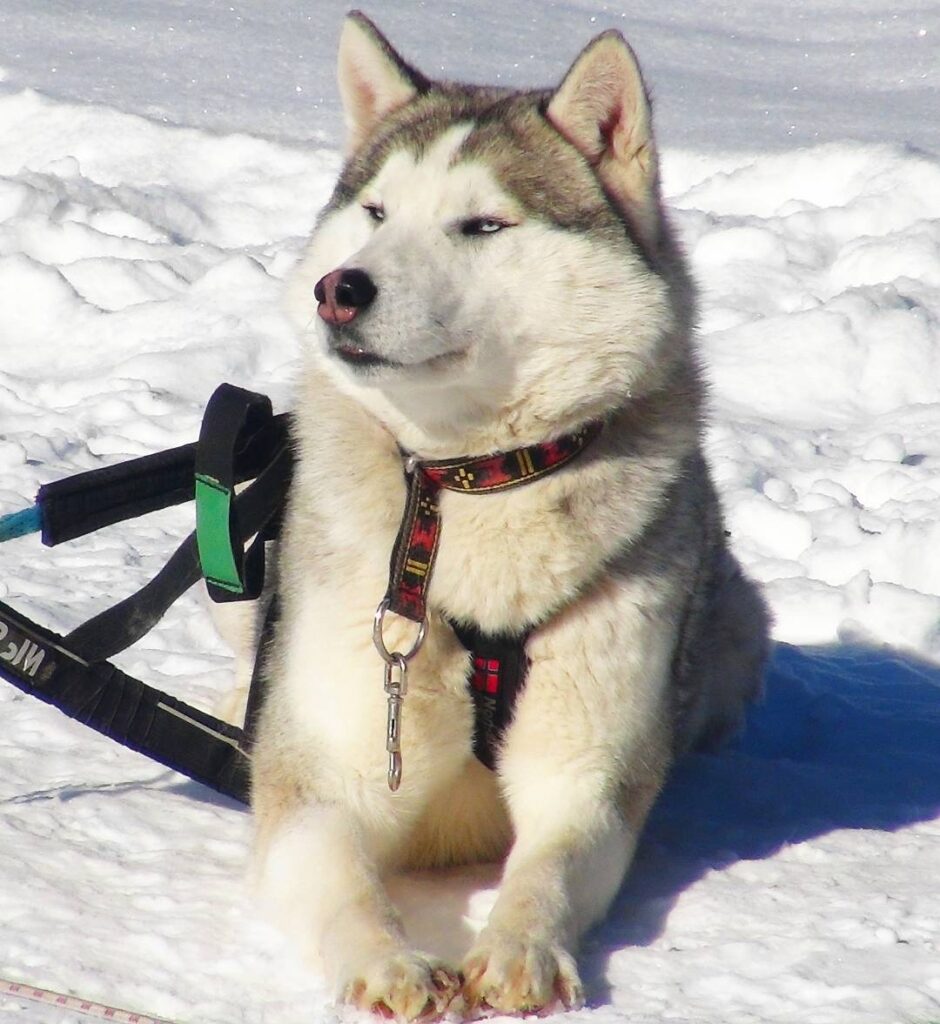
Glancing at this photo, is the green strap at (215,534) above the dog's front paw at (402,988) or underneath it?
above

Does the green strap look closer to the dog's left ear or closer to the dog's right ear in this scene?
the dog's right ear

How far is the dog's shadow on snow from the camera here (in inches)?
104

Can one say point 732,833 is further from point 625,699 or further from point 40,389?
point 40,389

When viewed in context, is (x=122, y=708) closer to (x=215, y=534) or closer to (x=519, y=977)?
(x=215, y=534)

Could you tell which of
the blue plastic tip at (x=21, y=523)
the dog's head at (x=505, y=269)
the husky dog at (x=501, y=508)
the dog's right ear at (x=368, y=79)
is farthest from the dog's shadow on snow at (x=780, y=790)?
the dog's right ear at (x=368, y=79)

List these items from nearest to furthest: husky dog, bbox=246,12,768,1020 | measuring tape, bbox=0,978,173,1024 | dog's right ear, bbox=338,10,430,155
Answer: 1. measuring tape, bbox=0,978,173,1024
2. husky dog, bbox=246,12,768,1020
3. dog's right ear, bbox=338,10,430,155

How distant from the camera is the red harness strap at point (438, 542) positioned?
2.65 metres

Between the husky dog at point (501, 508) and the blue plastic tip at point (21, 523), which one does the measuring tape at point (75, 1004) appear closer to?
the husky dog at point (501, 508)

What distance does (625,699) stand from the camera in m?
2.68

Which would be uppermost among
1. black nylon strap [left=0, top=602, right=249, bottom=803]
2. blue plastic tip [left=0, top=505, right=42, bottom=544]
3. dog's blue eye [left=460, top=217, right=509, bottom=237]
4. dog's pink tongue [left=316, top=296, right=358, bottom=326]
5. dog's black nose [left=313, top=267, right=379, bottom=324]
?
dog's blue eye [left=460, top=217, right=509, bottom=237]

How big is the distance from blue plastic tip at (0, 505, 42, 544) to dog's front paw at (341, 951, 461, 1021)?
43.6 inches

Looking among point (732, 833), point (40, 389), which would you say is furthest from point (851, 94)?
point (732, 833)

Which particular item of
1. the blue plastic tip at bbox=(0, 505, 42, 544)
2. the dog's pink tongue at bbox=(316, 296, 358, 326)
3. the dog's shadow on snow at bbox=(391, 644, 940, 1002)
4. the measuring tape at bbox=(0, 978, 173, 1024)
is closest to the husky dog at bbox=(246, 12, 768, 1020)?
the dog's pink tongue at bbox=(316, 296, 358, 326)

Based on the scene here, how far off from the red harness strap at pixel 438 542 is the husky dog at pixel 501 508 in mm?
21
